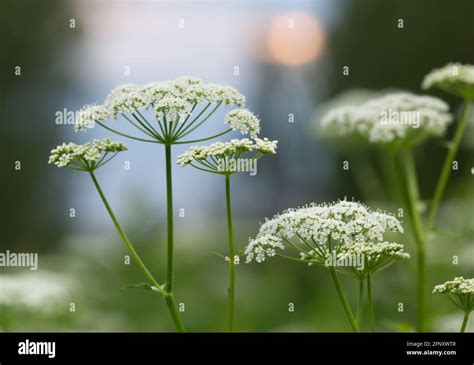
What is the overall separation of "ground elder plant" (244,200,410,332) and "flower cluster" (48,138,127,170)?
3.04 feet

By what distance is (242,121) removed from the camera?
11.5 ft

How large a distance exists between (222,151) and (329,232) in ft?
2.15

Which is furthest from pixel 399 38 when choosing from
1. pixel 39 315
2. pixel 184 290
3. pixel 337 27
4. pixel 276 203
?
pixel 39 315

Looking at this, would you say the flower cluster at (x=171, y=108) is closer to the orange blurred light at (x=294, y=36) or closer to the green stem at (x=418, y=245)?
the green stem at (x=418, y=245)

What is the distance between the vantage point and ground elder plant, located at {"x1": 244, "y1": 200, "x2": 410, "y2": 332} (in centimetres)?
315

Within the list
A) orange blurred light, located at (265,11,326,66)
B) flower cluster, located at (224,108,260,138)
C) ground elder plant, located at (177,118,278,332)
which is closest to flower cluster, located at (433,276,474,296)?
ground elder plant, located at (177,118,278,332)

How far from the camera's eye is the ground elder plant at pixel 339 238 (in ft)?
10.3

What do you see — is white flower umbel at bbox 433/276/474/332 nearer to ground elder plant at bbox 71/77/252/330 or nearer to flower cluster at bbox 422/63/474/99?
ground elder plant at bbox 71/77/252/330

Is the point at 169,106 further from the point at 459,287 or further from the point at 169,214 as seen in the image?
the point at 459,287

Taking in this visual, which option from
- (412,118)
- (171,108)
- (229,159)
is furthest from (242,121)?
(412,118)

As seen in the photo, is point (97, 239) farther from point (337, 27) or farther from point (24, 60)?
point (337, 27)

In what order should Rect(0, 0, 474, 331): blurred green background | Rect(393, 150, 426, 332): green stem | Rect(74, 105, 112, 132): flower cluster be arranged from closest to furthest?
Rect(74, 105, 112, 132): flower cluster
Rect(393, 150, 426, 332): green stem
Rect(0, 0, 474, 331): blurred green background

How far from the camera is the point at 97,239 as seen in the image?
7516 millimetres

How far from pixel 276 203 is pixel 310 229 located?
4102mm
